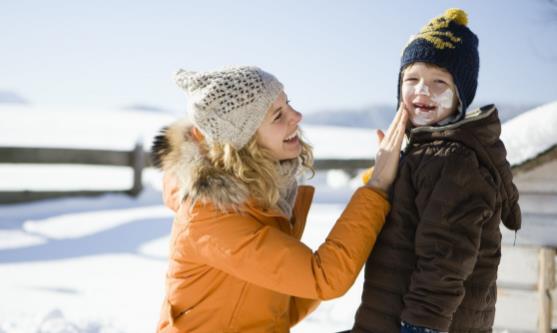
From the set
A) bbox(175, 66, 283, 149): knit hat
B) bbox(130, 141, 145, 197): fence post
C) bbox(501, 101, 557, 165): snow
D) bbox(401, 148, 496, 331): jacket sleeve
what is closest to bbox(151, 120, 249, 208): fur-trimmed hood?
bbox(175, 66, 283, 149): knit hat

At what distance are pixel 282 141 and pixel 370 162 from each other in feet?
44.3

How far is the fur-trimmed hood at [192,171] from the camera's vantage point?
200cm

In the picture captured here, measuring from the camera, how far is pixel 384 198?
6.33 ft

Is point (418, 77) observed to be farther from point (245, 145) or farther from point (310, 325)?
point (310, 325)

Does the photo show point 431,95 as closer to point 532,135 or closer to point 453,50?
point 453,50

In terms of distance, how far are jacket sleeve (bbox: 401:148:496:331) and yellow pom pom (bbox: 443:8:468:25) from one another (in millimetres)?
533

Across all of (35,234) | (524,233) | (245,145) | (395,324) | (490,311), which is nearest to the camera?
(395,324)

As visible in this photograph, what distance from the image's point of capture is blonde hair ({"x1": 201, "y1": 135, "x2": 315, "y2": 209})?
82.4 inches

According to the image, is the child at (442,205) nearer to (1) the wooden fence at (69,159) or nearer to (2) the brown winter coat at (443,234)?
(2) the brown winter coat at (443,234)

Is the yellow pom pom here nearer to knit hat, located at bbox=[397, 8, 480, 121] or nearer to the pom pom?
knit hat, located at bbox=[397, 8, 480, 121]

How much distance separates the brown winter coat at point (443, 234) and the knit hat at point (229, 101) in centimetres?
61

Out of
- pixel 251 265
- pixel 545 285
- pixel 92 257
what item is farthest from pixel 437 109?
pixel 92 257

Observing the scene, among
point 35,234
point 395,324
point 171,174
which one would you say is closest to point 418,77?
point 395,324

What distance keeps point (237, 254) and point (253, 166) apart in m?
0.37
